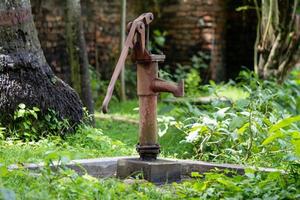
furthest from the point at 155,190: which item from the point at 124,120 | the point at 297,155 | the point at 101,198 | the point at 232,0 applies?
the point at 232,0

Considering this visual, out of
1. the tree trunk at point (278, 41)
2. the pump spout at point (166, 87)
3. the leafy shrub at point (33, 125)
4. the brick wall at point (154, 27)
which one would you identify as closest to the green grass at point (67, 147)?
the leafy shrub at point (33, 125)

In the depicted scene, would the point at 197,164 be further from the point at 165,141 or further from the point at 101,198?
the point at 165,141

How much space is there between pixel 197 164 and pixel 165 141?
6.38 feet

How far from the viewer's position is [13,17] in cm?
587

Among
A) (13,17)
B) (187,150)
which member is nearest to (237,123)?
(187,150)

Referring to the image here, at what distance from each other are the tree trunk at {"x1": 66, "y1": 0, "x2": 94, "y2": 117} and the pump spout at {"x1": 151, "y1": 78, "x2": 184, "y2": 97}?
9.85 ft

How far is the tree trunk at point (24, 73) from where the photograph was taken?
5.72m

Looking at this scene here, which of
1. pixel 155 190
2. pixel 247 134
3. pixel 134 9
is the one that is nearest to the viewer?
pixel 155 190

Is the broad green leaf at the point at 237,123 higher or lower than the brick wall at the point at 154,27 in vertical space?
lower

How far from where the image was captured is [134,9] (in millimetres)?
12602

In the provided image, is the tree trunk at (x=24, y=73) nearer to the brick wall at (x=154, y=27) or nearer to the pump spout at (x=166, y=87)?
the pump spout at (x=166, y=87)

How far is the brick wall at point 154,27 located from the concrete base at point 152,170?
20.1 ft

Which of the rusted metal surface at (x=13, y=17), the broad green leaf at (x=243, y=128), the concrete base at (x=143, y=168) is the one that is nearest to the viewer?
the concrete base at (x=143, y=168)

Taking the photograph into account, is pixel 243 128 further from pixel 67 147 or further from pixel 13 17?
pixel 13 17
